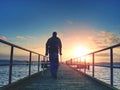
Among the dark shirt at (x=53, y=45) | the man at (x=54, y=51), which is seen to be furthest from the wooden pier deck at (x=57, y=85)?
the dark shirt at (x=53, y=45)

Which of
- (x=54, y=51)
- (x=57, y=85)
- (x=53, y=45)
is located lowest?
(x=57, y=85)

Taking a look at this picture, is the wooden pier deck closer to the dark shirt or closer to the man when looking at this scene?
the man

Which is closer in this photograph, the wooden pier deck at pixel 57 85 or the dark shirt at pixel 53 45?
the wooden pier deck at pixel 57 85

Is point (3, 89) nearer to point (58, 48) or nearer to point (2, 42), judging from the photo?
point (2, 42)

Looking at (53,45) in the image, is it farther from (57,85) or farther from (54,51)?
(57,85)

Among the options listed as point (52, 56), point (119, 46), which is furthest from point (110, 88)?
point (52, 56)

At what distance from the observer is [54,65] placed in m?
12.7

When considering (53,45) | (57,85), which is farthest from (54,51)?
(57,85)

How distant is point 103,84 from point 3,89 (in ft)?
12.0

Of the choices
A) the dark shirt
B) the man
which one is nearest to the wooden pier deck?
the man

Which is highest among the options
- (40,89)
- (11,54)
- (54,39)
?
(54,39)

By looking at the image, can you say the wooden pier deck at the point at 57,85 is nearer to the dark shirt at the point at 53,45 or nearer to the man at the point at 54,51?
the man at the point at 54,51

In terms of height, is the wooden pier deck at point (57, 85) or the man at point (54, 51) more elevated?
the man at point (54, 51)

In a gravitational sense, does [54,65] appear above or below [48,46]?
below
